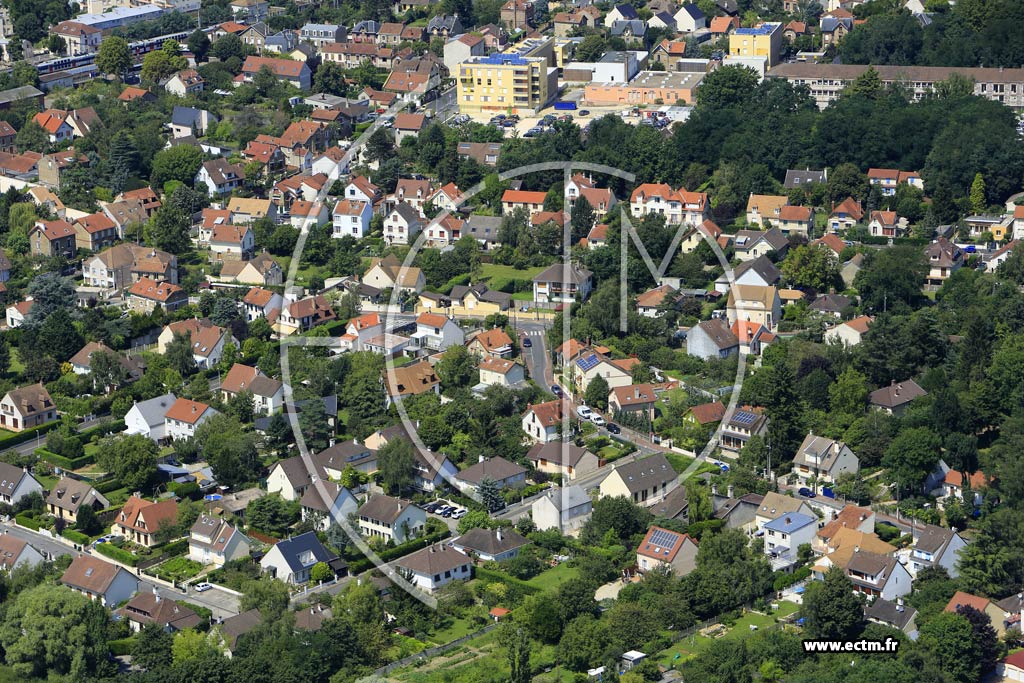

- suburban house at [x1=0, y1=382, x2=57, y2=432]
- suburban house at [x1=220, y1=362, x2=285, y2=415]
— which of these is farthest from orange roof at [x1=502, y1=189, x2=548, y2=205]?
suburban house at [x1=0, y1=382, x2=57, y2=432]

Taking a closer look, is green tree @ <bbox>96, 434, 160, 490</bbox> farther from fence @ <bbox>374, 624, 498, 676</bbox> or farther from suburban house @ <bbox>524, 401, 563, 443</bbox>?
A: fence @ <bbox>374, 624, 498, 676</bbox>

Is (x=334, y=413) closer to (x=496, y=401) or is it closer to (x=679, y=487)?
(x=496, y=401)

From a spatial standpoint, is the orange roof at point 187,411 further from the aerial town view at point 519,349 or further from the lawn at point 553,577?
the lawn at point 553,577

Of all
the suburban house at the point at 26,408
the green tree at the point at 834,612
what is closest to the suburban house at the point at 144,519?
the suburban house at the point at 26,408

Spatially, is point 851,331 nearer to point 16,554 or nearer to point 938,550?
point 938,550

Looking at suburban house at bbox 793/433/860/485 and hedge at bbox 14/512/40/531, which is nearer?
hedge at bbox 14/512/40/531

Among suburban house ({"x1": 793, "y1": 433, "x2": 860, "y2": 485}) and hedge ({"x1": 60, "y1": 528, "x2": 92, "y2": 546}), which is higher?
suburban house ({"x1": 793, "y1": 433, "x2": 860, "y2": 485})

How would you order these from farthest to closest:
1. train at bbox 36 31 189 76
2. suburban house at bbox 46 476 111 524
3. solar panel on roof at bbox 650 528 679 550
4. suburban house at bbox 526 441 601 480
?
train at bbox 36 31 189 76
suburban house at bbox 526 441 601 480
suburban house at bbox 46 476 111 524
solar panel on roof at bbox 650 528 679 550
